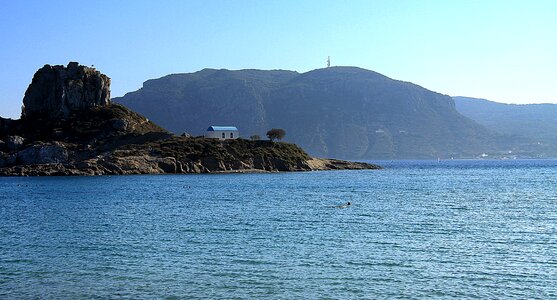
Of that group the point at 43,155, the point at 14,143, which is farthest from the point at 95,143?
the point at 14,143

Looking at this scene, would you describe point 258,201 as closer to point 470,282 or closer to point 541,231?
point 541,231

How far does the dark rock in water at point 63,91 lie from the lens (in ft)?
609

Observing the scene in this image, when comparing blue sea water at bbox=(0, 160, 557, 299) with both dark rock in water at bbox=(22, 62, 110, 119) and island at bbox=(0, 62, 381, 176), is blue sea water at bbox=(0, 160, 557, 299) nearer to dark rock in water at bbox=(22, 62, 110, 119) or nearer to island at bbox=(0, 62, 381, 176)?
island at bbox=(0, 62, 381, 176)

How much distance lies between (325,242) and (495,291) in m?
16.4

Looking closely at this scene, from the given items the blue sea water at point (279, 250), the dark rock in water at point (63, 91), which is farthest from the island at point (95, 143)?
the blue sea water at point (279, 250)

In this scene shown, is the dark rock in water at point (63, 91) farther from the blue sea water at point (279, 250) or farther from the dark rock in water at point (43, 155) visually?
the blue sea water at point (279, 250)

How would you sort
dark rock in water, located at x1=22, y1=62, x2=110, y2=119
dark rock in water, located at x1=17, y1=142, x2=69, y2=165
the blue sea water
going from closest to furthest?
the blue sea water, dark rock in water, located at x1=17, y1=142, x2=69, y2=165, dark rock in water, located at x1=22, y1=62, x2=110, y2=119

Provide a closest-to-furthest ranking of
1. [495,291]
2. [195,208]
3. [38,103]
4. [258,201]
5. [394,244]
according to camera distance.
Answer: [495,291] → [394,244] → [195,208] → [258,201] → [38,103]

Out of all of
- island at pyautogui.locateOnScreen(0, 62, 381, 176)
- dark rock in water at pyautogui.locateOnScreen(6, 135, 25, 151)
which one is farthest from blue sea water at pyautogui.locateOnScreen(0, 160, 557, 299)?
dark rock in water at pyautogui.locateOnScreen(6, 135, 25, 151)

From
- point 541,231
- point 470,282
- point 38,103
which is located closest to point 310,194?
point 541,231

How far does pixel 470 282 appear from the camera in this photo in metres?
32.8

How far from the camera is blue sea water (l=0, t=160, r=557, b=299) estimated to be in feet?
106

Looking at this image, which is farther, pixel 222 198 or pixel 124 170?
pixel 124 170

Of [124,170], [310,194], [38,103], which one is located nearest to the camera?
[310,194]
